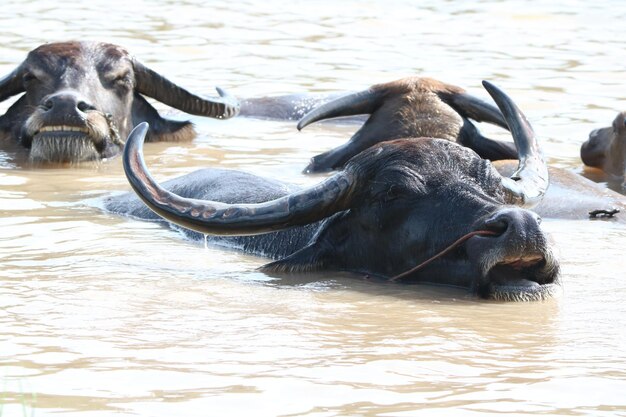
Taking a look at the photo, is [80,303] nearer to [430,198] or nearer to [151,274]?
[151,274]

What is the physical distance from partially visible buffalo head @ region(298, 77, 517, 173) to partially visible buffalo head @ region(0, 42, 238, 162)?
62.7 inches

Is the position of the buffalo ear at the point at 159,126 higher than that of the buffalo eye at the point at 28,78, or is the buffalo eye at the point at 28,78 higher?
the buffalo eye at the point at 28,78

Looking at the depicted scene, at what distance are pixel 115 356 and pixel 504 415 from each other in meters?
1.37

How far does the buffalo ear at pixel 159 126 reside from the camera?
1168cm

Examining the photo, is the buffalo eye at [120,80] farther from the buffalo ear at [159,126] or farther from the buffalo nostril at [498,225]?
the buffalo nostril at [498,225]

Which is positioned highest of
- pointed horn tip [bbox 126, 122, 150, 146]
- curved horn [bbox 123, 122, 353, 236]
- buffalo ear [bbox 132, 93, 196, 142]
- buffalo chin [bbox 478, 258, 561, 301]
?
pointed horn tip [bbox 126, 122, 150, 146]

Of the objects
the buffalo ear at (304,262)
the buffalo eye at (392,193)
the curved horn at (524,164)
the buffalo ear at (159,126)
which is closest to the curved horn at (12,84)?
the buffalo ear at (159,126)

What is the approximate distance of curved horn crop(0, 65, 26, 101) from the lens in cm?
1120

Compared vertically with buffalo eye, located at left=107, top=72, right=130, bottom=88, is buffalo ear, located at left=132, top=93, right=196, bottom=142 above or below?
below

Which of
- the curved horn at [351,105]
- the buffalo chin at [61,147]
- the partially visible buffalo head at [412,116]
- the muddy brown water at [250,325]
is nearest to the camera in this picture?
the muddy brown water at [250,325]

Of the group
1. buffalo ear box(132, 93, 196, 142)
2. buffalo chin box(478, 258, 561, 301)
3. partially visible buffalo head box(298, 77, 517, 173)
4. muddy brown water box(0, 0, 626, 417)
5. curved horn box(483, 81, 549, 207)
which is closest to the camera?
muddy brown water box(0, 0, 626, 417)

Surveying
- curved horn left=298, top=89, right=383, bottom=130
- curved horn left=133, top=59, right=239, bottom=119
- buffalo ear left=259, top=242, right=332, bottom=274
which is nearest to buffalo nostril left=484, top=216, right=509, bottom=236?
buffalo ear left=259, top=242, right=332, bottom=274

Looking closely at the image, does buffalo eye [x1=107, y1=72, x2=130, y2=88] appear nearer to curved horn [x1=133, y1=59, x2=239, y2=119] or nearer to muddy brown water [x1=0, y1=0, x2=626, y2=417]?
curved horn [x1=133, y1=59, x2=239, y2=119]

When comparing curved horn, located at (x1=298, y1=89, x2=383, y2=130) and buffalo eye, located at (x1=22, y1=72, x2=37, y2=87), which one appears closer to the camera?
curved horn, located at (x1=298, y1=89, x2=383, y2=130)
